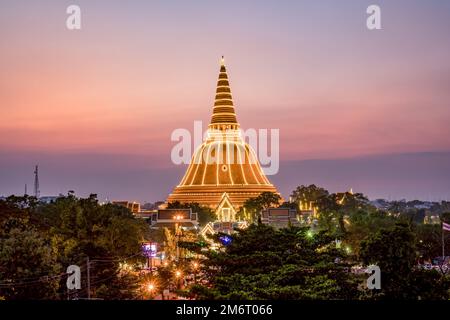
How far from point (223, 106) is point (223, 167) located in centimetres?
809

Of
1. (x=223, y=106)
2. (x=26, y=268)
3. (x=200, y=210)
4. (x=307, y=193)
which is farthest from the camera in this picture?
(x=307, y=193)

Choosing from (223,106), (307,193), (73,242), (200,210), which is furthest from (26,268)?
(307,193)

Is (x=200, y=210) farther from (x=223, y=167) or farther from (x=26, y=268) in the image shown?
(x=26, y=268)

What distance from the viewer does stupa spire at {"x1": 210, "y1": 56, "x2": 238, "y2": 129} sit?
336 feet

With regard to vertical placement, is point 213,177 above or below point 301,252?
above

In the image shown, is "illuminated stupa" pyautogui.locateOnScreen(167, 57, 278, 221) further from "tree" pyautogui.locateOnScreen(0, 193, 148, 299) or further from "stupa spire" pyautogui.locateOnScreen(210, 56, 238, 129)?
"tree" pyautogui.locateOnScreen(0, 193, 148, 299)

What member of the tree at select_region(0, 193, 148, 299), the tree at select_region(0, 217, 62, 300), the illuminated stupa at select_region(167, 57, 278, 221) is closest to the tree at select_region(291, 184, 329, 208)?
the illuminated stupa at select_region(167, 57, 278, 221)

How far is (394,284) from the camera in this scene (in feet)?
79.8

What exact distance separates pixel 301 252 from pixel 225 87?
77985 millimetres

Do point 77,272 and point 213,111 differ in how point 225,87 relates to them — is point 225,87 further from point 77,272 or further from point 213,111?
point 77,272

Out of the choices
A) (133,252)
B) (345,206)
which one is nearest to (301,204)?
(345,206)

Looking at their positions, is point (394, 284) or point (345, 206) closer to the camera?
Answer: point (394, 284)

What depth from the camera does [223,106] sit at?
A: 102m
